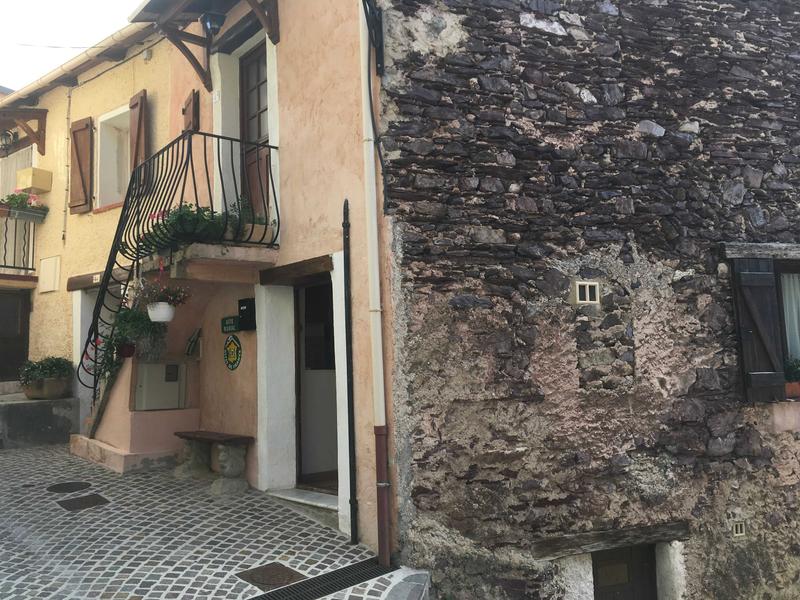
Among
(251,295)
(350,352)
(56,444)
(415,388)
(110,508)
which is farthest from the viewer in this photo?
(56,444)

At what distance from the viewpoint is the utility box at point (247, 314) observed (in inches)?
270

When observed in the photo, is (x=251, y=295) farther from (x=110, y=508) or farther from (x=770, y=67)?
(x=770, y=67)

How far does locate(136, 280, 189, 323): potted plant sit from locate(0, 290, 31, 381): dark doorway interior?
223 inches

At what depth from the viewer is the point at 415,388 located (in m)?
5.02

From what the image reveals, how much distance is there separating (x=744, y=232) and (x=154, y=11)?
6715 mm

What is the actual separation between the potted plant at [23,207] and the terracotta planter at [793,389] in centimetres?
1131

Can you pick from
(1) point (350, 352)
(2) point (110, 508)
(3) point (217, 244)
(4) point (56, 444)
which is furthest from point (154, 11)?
(4) point (56, 444)

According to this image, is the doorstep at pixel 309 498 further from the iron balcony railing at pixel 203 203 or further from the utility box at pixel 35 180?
the utility box at pixel 35 180

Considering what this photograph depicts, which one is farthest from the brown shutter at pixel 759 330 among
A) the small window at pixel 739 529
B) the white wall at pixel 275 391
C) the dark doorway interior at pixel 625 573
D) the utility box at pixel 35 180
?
the utility box at pixel 35 180

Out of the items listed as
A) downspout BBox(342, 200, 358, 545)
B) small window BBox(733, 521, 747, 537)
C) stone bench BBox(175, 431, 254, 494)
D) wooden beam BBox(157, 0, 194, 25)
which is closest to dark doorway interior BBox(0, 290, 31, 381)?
stone bench BBox(175, 431, 254, 494)

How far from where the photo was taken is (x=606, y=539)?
5316 mm

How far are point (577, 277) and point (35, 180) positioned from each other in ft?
32.2

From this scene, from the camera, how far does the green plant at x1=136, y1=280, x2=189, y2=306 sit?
7074mm

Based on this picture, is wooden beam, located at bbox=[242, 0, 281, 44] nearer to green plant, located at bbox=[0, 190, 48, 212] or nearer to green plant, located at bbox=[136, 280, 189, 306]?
green plant, located at bbox=[136, 280, 189, 306]
